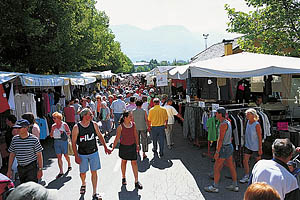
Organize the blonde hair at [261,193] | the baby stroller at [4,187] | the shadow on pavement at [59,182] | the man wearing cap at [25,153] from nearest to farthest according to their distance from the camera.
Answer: the blonde hair at [261,193], the baby stroller at [4,187], the man wearing cap at [25,153], the shadow on pavement at [59,182]

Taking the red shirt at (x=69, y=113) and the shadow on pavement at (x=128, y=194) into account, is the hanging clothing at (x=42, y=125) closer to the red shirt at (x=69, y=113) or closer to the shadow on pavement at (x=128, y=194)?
the red shirt at (x=69, y=113)

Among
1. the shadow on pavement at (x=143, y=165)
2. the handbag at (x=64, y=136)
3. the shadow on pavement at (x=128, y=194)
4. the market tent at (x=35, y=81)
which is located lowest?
the shadow on pavement at (x=128, y=194)

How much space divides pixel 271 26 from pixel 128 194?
10535 millimetres

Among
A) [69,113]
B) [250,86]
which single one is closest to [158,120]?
[69,113]

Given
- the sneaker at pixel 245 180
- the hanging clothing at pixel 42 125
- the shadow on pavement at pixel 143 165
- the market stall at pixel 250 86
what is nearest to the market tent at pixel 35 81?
the hanging clothing at pixel 42 125

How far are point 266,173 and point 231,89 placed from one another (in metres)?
8.14

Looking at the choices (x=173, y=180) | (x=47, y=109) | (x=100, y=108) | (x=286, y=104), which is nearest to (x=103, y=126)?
(x=100, y=108)

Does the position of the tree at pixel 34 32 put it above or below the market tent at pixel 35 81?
above

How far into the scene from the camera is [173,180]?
20.2ft

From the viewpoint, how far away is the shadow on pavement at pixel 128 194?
5.28 m

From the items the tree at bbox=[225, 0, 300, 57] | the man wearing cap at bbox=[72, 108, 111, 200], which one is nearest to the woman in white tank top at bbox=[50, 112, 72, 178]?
the man wearing cap at bbox=[72, 108, 111, 200]

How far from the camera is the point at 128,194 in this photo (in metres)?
5.46

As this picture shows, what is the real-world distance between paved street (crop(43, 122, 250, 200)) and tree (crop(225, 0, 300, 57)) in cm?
670

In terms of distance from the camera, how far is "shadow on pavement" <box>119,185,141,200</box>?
528 cm
